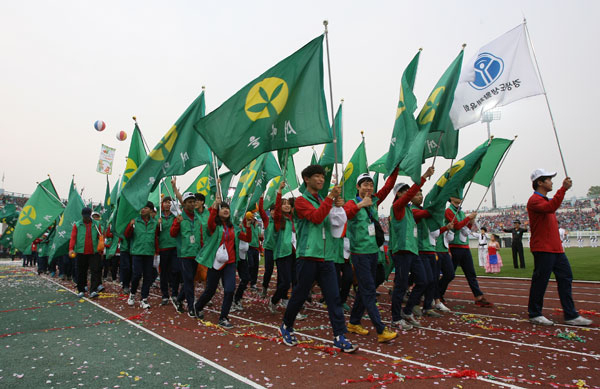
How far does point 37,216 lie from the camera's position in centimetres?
1271

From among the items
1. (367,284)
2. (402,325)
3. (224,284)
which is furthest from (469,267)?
(224,284)

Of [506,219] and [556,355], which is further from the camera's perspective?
[506,219]

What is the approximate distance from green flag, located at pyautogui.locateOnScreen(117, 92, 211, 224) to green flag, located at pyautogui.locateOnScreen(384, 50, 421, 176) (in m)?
3.45

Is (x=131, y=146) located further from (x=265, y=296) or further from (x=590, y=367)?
(x=590, y=367)

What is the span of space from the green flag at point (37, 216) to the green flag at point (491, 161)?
1269 cm

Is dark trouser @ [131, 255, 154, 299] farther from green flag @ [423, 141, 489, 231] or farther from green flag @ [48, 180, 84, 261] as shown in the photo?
green flag @ [423, 141, 489, 231]

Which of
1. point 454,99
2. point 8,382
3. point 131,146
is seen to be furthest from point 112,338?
point 454,99

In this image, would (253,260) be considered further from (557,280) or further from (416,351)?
(557,280)

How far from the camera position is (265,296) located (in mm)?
9641

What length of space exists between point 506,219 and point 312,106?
70.6 m

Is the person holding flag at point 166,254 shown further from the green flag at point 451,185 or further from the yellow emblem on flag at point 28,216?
the yellow emblem on flag at point 28,216

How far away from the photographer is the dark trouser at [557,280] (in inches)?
234

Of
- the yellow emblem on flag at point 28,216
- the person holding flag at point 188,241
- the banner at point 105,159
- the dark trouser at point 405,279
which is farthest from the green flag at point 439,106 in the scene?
the banner at point 105,159

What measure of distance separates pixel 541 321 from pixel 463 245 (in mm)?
2248
